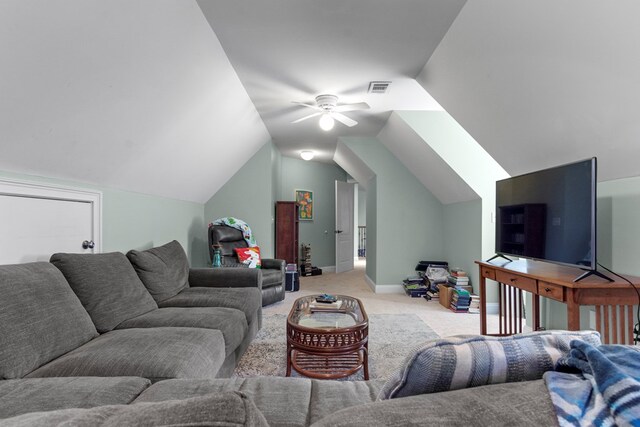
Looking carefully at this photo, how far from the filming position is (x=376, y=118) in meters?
4.39

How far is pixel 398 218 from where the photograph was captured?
17.3 feet

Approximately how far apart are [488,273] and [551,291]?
86 centimetres

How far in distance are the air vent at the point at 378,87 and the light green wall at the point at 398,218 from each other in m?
1.78

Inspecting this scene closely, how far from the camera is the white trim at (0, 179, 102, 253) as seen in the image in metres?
1.91

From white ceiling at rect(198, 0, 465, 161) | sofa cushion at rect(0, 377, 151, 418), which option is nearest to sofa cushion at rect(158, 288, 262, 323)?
sofa cushion at rect(0, 377, 151, 418)

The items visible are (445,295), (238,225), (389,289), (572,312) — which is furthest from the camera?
(389,289)

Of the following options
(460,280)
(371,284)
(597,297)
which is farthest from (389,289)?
(597,297)

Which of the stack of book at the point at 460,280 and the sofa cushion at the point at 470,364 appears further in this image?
the stack of book at the point at 460,280

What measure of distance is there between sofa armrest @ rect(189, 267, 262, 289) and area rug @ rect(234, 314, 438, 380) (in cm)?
50

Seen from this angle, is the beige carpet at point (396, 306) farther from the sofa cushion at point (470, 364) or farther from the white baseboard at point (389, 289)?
the sofa cushion at point (470, 364)

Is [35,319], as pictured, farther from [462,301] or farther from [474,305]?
[474,305]

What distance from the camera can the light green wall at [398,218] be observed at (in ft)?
17.3

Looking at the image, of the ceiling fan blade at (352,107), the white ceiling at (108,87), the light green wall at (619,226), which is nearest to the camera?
the white ceiling at (108,87)

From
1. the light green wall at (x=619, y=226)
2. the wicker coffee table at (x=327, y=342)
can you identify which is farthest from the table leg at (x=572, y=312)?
the wicker coffee table at (x=327, y=342)
